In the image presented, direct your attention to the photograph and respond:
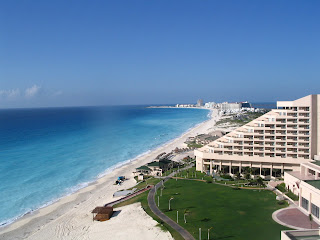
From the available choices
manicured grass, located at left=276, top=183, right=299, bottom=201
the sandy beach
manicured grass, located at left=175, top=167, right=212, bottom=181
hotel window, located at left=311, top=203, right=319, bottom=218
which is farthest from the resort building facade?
the sandy beach

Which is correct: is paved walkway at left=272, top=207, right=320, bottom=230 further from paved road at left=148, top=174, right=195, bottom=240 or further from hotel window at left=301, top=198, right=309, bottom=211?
paved road at left=148, top=174, right=195, bottom=240

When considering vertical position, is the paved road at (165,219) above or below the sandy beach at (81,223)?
above

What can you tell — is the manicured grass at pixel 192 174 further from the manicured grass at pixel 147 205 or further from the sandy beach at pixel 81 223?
the sandy beach at pixel 81 223

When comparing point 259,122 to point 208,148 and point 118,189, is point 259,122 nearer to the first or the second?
point 208,148

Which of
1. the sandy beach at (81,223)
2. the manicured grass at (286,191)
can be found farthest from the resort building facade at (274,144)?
the sandy beach at (81,223)

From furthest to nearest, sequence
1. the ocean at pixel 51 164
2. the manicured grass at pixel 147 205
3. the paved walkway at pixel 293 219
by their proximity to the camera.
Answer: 1. the ocean at pixel 51 164
2. the manicured grass at pixel 147 205
3. the paved walkway at pixel 293 219

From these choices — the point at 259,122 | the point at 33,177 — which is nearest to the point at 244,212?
the point at 259,122

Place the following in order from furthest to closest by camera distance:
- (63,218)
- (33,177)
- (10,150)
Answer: (10,150) → (33,177) → (63,218)
